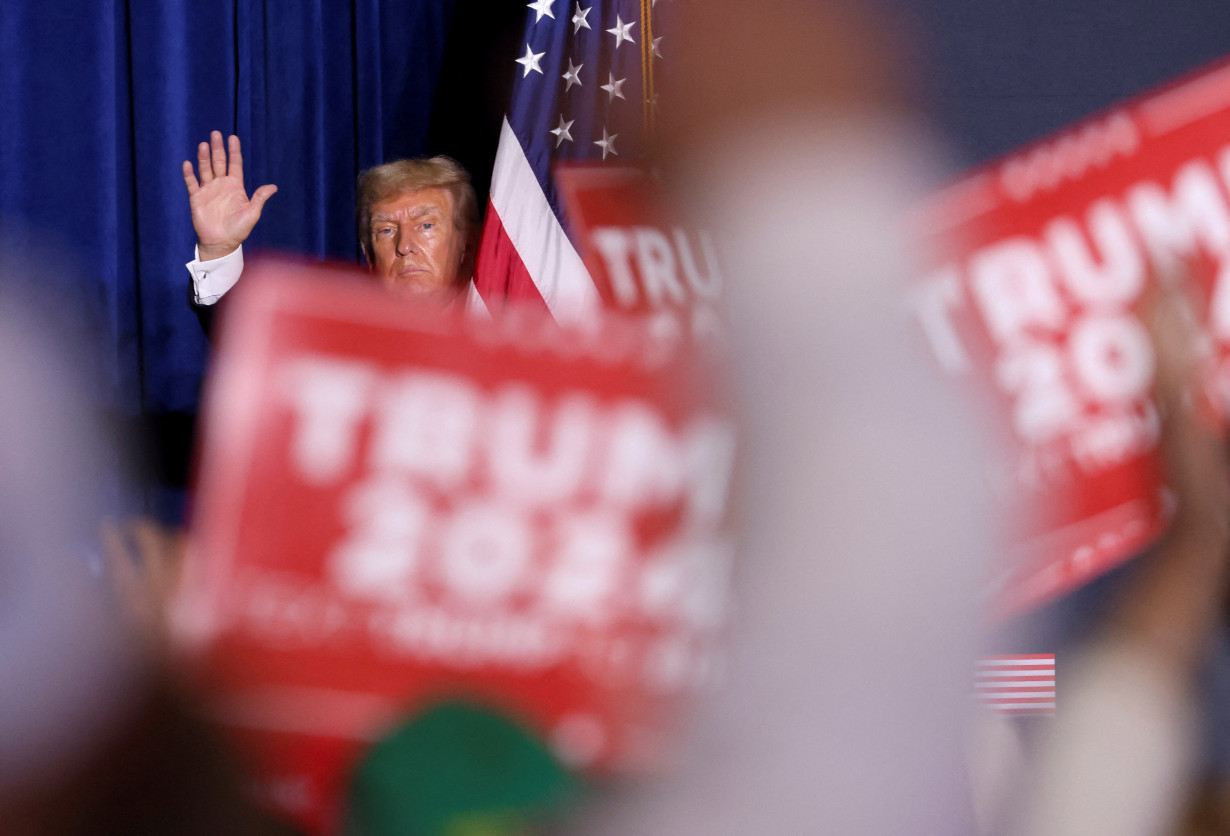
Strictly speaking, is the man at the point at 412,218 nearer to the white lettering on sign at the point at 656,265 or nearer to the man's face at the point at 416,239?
the man's face at the point at 416,239

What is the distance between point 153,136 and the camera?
71.7 inches

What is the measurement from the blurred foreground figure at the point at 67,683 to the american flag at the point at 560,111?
1.33 meters

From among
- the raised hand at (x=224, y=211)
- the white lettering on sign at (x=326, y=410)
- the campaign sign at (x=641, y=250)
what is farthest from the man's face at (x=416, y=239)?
the white lettering on sign at (x=326, y=410)

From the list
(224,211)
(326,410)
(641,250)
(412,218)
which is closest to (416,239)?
(412,218)

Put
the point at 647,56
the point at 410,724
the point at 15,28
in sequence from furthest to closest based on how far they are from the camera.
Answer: the point at 647,56 → the point at 15,28 → the point at 410,724

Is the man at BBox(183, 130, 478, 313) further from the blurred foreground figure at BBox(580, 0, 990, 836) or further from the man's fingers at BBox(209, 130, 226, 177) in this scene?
the blurred foreground figure at BBox(580, 0, 990, 836)

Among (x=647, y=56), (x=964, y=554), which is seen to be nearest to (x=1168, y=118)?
(x=964, y=554)

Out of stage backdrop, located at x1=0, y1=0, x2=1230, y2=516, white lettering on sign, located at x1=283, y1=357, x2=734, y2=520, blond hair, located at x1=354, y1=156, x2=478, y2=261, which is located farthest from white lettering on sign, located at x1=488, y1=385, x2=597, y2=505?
stage backdrop, located at x1=0, y1=0, x2=1230, y2=516

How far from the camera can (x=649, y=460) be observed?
42 centimetres

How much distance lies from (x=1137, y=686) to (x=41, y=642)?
0.52 m

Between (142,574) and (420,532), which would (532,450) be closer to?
(420,532)

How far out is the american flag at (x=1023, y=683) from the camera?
1.90 meters

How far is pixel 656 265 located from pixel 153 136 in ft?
5.21

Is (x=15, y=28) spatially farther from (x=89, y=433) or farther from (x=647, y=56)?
(x=89, y=433)
